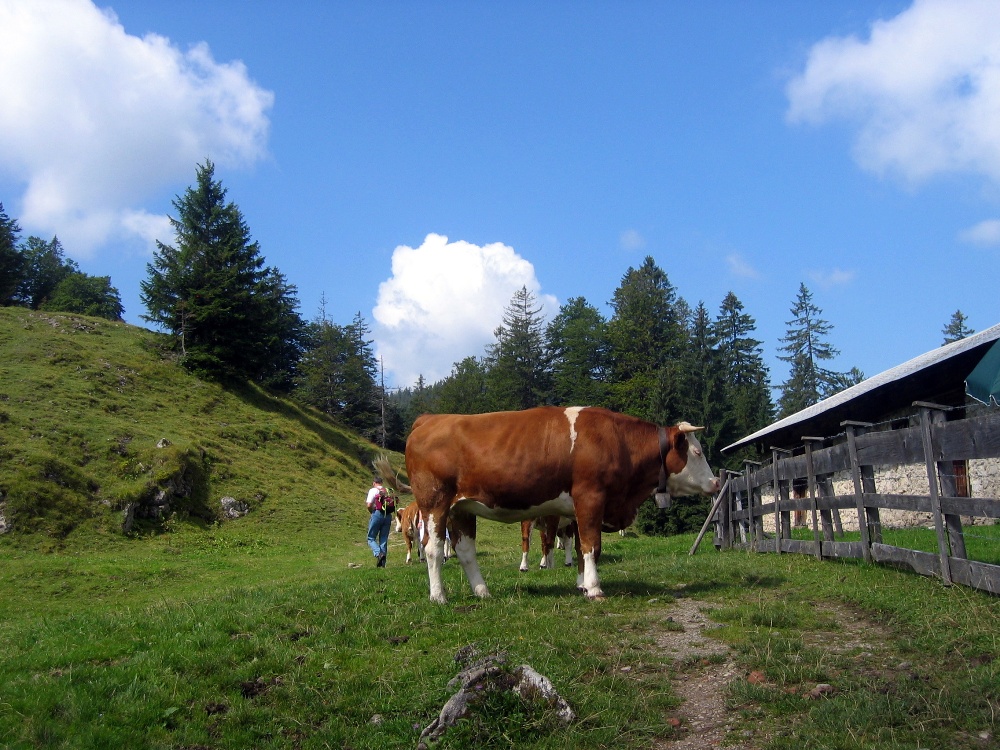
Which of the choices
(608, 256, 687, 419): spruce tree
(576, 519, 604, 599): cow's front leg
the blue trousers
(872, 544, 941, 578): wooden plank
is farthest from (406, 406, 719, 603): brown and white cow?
(608, 256, 687, 419): spruce tree

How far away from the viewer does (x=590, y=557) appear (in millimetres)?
9047

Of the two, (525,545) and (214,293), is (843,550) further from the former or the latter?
(214,293)

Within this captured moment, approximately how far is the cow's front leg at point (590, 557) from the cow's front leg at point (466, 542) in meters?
1.32

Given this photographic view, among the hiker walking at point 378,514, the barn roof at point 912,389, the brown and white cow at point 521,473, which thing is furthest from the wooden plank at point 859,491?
the hiker walking at point 378,514

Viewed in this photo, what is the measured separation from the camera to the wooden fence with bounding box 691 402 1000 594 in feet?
23.5

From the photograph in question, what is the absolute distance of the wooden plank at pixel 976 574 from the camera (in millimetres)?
6727

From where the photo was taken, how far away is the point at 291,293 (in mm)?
75750

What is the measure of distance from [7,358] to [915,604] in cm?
4045

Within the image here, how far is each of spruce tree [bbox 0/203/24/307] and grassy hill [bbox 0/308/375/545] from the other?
19.2 m

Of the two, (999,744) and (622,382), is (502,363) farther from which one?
(999,744)

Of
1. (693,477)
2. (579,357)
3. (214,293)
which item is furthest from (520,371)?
(693,477)

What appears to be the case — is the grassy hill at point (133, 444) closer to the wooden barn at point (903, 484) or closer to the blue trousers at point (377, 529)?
the blue trousers at point (377, 529)

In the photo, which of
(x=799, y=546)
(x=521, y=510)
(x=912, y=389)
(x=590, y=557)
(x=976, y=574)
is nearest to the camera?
(x=976, y=574)

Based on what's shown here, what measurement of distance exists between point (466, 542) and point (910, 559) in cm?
526
